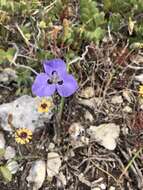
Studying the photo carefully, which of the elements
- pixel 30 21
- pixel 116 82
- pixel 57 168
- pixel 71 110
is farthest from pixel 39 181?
pixel 30 21

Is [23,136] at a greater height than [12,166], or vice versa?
[23,136]

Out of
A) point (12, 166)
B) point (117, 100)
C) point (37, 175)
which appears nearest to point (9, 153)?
point (12, 166)

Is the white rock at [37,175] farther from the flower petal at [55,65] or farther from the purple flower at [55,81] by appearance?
the flower petal at [55,65]

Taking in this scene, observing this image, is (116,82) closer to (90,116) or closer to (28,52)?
(90,116)

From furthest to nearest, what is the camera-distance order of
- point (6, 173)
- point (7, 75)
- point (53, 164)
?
point (7, 75) → point (53, 164) → point (6, 173)

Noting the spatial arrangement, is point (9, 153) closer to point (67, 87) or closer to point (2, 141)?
point (2, 141)

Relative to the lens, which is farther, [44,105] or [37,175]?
[44,105]

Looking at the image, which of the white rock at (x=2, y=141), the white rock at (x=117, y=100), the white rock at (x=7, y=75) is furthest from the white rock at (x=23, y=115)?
the white rock at (x=117, y=100)
